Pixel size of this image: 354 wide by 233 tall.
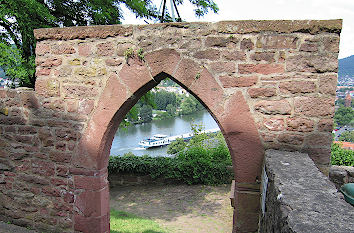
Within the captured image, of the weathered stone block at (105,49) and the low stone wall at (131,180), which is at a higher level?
the weathered stone block at (105,49)

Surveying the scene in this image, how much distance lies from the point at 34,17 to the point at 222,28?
4.90m

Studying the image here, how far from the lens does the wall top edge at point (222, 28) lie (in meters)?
2.29

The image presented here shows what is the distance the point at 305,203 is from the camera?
4.46 feet

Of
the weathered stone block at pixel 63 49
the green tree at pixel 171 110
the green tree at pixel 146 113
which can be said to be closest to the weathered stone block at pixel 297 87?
the weathered stone block at pixel 63 49

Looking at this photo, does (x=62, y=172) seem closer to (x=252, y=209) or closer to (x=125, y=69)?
(x=125, y=69)

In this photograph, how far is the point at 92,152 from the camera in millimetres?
2916

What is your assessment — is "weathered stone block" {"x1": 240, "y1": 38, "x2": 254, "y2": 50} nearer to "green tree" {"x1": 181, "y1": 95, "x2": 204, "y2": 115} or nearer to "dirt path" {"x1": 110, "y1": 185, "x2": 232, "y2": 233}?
"dirt path" {"x1": 110, "y1": 185, "x2": 232, "y2": 233}

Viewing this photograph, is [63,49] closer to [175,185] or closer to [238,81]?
[238,81]

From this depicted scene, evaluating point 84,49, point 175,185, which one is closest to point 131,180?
point 175,185

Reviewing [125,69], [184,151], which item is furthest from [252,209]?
[184,151]

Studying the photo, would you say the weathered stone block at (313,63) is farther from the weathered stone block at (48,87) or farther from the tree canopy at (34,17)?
the tree canopy at (34,17)

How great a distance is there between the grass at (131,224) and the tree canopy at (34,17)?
3324 millimetres

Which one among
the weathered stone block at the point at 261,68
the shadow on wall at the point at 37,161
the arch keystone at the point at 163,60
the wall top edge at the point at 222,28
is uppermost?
the wall top edge at the point at 222,28

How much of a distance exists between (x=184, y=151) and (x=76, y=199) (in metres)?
5.61
